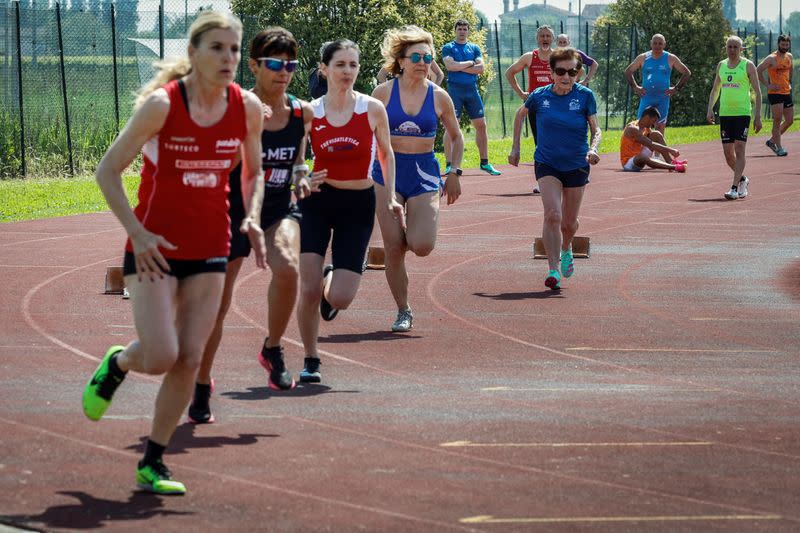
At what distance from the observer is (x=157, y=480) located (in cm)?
Result: 669

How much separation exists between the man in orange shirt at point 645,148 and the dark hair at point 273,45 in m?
18.3

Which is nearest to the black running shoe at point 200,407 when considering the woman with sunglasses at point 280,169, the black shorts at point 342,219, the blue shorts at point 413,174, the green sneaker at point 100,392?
the woman with sunglasses at point 280,169

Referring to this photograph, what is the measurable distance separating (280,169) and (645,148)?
19911mm

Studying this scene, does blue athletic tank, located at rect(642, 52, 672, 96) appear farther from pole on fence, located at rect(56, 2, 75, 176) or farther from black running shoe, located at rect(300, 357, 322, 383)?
black running shoe, located at rect(300, 357, 322, 383)

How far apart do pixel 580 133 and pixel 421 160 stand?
2.65 m

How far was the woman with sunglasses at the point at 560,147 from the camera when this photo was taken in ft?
45.6

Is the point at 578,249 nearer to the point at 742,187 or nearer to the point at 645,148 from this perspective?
the point at 742,187

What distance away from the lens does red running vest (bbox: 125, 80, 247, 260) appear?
6711 mm

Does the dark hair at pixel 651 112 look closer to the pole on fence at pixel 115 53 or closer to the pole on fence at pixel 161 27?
the pole on fence at pixel 161 27

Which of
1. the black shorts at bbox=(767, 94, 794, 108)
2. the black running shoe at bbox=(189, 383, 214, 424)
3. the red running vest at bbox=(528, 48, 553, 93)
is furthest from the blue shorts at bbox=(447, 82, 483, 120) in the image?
the black running shoe at bbox=(189, 383, 214, 424)

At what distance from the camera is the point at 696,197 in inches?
928

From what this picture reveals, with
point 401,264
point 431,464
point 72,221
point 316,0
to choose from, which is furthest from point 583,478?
point 316,0

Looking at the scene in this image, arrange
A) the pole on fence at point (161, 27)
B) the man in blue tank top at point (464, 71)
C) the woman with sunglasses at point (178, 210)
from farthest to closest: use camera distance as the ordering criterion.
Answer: the pole on fence at point (161, 27), the man in blue tank top at point (464, 71), the woman with sunglasses at point (178, 210)

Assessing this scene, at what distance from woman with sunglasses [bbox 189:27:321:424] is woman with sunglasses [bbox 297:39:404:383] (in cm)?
95
